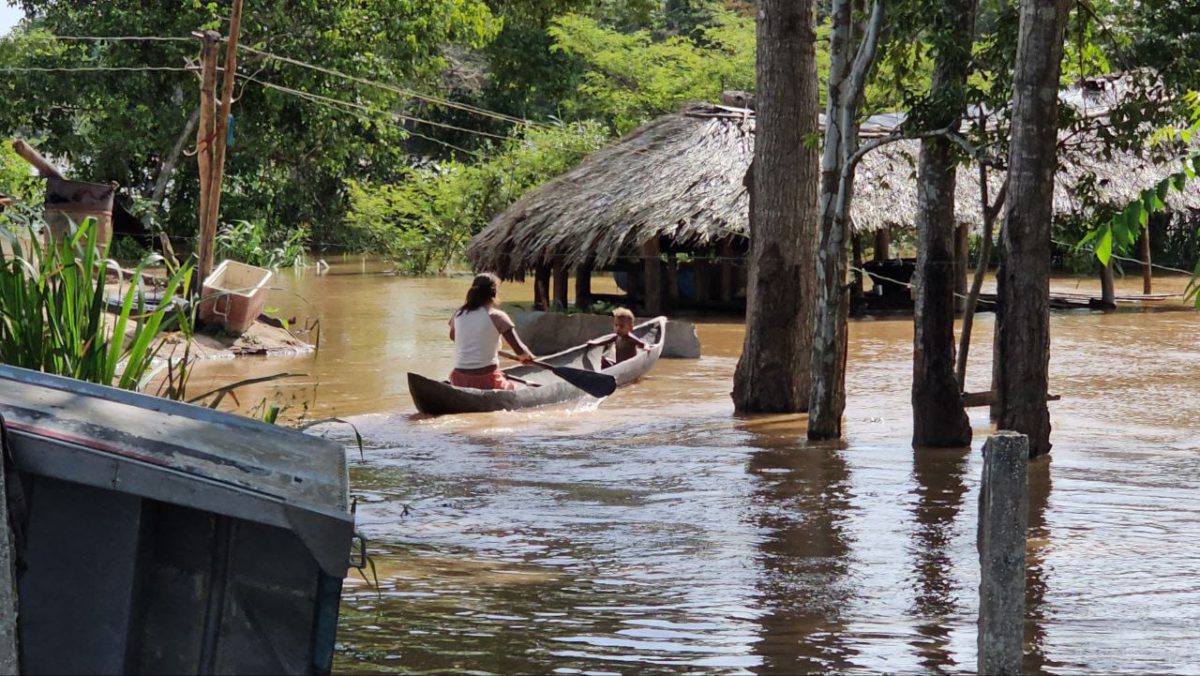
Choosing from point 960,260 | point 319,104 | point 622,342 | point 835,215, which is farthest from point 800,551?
point 319,104

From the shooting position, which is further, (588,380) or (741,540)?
(588,380)

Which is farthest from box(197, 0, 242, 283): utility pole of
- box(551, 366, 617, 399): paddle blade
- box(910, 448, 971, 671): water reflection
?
box(910, 448, 971, 671): water reflection

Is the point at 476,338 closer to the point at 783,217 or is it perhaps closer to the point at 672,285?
the point at 783,217

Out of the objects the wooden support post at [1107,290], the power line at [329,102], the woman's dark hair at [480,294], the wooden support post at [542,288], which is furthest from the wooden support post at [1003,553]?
the power line at [329,102]

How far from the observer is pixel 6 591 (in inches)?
124

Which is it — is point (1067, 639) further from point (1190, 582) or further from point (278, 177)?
point (278, 177)

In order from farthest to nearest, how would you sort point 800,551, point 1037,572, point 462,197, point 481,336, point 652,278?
point 462,197
point 652,278
point 481,336
point 800,551
point 1037,572

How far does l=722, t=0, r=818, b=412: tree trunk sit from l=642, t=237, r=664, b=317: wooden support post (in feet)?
27.4

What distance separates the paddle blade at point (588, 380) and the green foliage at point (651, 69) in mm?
17765

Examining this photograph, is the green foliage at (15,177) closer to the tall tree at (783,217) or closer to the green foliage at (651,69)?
the green foliage at (651,69)

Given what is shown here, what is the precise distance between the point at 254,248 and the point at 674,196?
865cm

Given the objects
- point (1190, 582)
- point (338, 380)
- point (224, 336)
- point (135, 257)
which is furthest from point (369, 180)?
point (1190, 582)

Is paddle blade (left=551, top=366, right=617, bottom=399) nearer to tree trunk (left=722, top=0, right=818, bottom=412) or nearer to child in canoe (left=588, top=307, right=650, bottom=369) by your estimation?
tree trunk (left=722, top=0, right=818, bottom=412)

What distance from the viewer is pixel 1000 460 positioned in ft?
12.9
